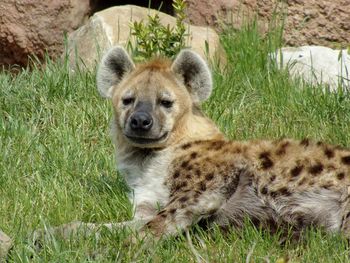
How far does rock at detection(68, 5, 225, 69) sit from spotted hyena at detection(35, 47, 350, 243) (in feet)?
5.63

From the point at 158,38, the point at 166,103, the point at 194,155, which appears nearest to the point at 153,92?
the point at 166,103

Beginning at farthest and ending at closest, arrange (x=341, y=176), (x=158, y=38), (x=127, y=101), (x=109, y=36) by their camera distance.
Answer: (x=109, y=36) → (x=158, y=38) → (x=127, y=101) → (x=341, y=176)

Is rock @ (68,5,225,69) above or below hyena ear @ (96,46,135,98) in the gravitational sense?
below

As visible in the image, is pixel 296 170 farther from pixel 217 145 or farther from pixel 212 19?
pixel 212 19

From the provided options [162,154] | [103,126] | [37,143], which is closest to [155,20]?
[103,126]

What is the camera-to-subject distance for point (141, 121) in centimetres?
567

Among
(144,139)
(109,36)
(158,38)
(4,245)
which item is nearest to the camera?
(4,245)

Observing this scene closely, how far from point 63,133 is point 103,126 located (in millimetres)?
353

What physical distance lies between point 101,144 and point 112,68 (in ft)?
Answer: 2.59

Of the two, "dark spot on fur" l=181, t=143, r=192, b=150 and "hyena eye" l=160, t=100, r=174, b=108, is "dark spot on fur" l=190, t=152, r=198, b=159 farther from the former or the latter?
"hyena eye" l=160, t=100, r=174, b=108

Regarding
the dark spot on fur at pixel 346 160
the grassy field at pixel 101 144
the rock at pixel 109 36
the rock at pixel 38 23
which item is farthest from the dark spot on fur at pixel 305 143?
the rock at pixel 38 23

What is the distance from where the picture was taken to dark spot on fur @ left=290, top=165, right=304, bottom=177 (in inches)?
209

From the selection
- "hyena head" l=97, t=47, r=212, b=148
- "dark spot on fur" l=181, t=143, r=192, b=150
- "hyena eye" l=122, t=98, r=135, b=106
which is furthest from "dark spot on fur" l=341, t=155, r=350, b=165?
"hyena eye" l=122, t=98, r=135, b=106

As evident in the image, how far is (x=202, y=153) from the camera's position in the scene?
5680 millimetres
